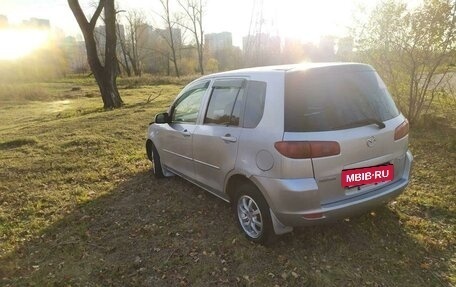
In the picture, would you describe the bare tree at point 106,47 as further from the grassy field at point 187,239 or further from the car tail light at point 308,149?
the car tail light at point 308,149

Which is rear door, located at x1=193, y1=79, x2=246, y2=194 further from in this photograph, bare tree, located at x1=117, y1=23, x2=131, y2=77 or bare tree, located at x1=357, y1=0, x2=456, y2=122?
bare tree, located at x1=117, y1=23, x2=131, y2=77

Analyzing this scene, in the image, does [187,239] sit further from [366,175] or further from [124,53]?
[124,53]

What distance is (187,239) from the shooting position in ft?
12.9

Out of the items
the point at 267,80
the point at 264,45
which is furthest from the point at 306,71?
the point at 264,45

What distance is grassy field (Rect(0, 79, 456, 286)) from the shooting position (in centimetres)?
324

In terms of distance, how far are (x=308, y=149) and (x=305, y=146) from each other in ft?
0.11

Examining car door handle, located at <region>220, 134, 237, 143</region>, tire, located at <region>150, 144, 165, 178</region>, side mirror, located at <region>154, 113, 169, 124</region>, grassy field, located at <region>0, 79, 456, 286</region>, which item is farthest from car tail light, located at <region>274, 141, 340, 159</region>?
tire, located at <region>150, 144, 165, 178</region>

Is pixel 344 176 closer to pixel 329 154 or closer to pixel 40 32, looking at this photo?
pixel 329 154

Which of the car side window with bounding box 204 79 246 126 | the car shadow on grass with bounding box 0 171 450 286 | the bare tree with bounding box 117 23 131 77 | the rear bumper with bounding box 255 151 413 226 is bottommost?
the car shadow on grass with bounding box 0 171 450 286

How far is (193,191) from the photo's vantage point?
204 inches

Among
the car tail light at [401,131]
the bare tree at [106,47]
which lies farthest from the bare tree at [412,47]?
the bare tree at [106,47]

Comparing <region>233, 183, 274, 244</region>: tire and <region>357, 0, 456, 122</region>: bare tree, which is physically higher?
<region>357, 0, 456, 122</region>: bare tree

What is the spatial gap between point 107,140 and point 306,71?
263 inches

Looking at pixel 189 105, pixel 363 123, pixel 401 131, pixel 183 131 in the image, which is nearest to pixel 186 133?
pixel 183 131
